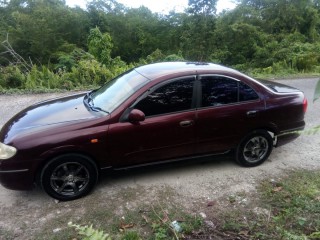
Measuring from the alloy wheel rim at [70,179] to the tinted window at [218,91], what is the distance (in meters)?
1.88

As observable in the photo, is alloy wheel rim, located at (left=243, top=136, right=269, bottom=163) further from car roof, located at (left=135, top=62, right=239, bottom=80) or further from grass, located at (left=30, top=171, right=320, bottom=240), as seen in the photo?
car roof, located at (left=135, top=62, right=239, bottom=80)

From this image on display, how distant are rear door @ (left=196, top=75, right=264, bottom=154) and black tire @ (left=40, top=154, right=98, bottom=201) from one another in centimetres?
156

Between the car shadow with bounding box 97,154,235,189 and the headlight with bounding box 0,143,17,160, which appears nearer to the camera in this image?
the headlight with bounding box 0,143,17,160

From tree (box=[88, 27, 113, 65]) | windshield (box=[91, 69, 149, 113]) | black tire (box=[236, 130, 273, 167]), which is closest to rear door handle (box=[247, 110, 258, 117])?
black tire (box=[236, 130, 273, 167])

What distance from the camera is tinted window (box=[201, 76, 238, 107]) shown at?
4555 millimetres

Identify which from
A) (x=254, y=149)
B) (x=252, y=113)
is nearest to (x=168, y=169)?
(x=254, y=149)

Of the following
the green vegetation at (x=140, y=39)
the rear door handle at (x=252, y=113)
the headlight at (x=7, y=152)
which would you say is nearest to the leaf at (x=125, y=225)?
the headlight at (x=7, y=152)

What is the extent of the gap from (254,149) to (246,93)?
0.91m

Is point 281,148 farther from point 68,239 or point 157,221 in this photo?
point 68,239

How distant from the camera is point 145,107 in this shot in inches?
168

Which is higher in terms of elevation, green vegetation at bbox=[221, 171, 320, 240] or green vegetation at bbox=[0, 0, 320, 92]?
green vegetation at bbox=[0, 0, 320, 92]

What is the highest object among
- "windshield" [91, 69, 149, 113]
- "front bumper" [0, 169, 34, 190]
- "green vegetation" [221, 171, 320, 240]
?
"windshield" [91, 69, 149, 113]

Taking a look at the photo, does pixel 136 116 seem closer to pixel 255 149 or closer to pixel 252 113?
pixel 252 113

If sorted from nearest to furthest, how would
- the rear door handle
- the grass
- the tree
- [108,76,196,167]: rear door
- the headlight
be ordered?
the grass, the headlight, [108,76,196,167]: rear door, the rear door handle, the tree
